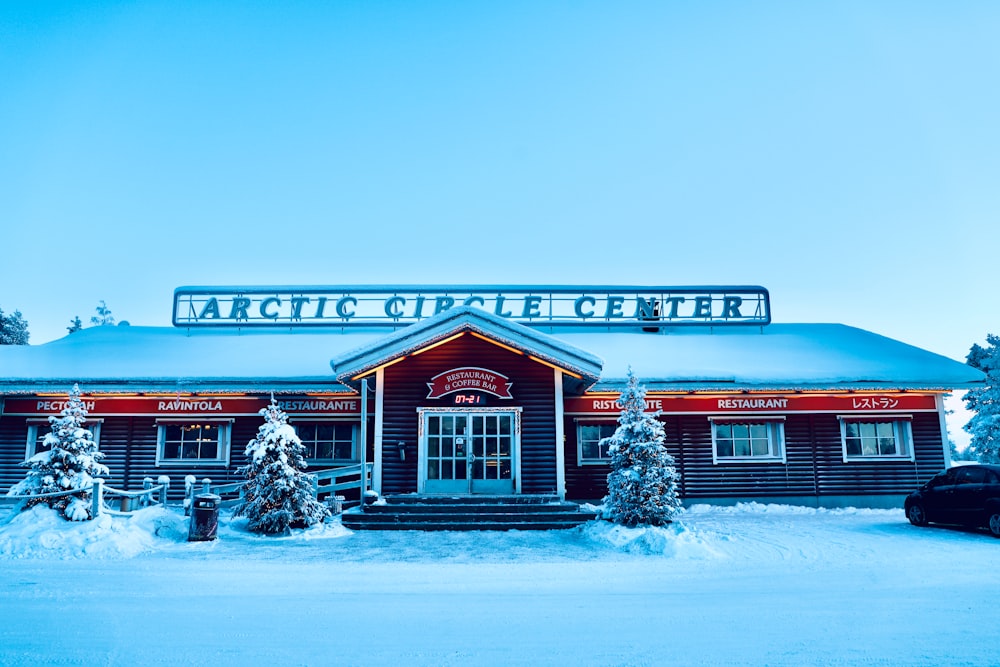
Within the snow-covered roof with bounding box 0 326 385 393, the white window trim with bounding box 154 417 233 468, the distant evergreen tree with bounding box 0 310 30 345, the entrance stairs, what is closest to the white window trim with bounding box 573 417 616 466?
the entrance stairs

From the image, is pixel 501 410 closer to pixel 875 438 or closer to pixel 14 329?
pixel 875 438

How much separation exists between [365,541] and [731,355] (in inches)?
514

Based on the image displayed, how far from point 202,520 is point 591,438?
10.1 metres

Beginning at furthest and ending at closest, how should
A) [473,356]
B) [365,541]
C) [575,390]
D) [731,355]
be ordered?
[731,355], [575,390], [473,356], [365,541]

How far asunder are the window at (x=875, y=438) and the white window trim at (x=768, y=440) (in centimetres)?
171

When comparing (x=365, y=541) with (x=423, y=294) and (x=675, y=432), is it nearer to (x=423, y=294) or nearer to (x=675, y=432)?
(x=675, y=432)

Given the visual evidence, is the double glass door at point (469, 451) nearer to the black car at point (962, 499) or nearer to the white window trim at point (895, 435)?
the black car at point (962, 499)

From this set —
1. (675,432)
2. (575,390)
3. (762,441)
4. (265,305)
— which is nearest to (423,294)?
(265,305)

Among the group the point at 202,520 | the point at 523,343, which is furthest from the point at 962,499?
the point at 202,520

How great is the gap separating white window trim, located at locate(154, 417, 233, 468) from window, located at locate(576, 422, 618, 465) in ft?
31.1

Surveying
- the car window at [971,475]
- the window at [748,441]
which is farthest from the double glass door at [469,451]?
the car window at [971,475]

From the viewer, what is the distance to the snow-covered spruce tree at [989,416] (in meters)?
24.3

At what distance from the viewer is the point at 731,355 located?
68.0 feet

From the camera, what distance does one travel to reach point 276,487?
1295cm
